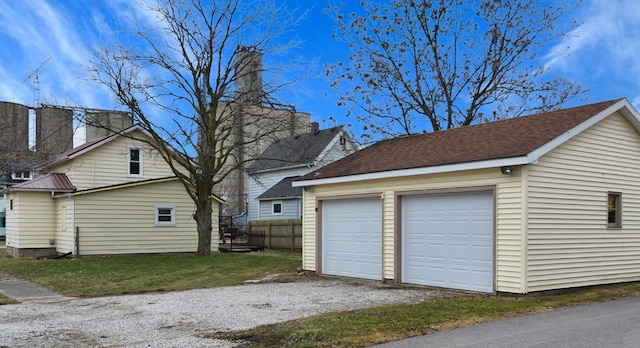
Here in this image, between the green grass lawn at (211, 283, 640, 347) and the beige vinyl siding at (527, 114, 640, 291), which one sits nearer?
the green grass lawn at (211, 283, 640, 347)

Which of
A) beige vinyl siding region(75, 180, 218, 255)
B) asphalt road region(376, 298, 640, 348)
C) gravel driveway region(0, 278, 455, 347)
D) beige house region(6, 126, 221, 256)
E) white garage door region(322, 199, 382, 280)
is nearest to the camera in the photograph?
asphalt road region(376, 298, 640, 348)

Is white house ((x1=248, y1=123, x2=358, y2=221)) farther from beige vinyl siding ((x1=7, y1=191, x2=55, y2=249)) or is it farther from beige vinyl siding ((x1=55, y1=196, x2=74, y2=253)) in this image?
beige vinyl siding ((x1=7, y1=191, x2=55, y2=249))

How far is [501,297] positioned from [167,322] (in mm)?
6309

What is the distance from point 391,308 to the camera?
964 centimetres

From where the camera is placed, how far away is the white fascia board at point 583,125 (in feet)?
35.7

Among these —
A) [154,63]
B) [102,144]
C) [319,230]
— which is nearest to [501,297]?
[319,230]

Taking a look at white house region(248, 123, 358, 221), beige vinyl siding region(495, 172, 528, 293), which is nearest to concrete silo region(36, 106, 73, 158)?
white house region(248, 123, 358, 221)

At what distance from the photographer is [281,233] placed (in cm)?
2927

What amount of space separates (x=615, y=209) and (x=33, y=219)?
70.4ft

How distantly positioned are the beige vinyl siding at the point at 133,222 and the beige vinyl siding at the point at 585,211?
16.4 metres

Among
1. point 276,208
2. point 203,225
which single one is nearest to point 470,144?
point 203,225

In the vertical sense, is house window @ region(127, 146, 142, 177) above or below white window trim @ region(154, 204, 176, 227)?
above

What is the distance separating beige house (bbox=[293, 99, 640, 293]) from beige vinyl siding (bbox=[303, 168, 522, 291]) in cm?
2

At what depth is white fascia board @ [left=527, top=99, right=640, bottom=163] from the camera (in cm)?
1088
